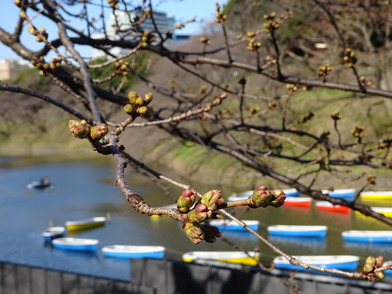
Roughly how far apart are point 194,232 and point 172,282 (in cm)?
424

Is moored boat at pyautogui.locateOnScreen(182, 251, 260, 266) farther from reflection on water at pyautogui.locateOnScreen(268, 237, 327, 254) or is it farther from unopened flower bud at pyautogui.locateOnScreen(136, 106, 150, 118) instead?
unopened flower bud at pyautogui.locateOnScreen(136, 106, 150, 118)

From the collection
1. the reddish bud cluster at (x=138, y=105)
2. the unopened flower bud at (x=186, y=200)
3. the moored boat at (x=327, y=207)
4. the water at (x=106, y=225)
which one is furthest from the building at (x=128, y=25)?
the moored boat at (x=327, y=207)

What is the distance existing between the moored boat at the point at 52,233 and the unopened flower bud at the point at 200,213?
36.2 feet

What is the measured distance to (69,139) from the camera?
87.8ft

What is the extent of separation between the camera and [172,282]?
15.6ft

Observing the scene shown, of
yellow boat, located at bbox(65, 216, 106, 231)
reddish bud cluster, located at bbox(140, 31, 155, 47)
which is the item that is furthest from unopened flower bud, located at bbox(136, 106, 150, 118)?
yellow boat, located at bbox(65, 216, 106, 231)

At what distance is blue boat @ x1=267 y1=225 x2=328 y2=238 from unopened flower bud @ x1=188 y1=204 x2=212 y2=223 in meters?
6.78

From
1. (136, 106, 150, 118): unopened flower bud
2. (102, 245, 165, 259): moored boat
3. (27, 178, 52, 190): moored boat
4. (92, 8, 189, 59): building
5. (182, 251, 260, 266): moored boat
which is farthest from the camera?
(27, 178, 52, 190): moored boat

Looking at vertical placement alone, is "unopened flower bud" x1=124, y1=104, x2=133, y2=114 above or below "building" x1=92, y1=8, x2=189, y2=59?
below

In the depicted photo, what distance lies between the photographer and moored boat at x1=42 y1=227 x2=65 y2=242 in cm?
1102

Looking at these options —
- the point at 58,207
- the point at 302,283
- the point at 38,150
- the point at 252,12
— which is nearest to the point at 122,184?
the point at 302,283

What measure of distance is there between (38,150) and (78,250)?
1903cm

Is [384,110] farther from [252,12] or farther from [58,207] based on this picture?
[58,207]

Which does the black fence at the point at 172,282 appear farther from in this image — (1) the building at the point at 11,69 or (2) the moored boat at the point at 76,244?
(1) the building at the point at 11,69
